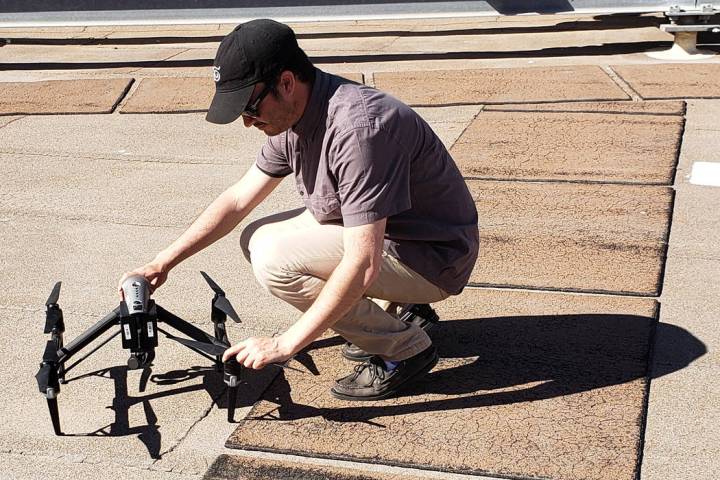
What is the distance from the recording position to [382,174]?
314 centimetres

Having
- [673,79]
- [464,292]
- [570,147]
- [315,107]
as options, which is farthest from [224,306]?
[673,79]

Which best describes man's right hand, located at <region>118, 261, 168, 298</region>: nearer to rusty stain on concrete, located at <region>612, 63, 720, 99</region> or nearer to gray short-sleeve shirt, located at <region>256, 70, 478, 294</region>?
gray short-sleeve shirt, located at <region>256, 70, 478, 294</region>

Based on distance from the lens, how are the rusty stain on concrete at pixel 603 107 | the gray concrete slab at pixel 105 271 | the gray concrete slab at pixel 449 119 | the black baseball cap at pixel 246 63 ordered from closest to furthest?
1. the black baseball cap at pixel 246 63
2. the gray concrete slab at pixel 105 271
3. the gray concrete slab at pixel 449 119
4. the rusty stain on concrete at pixel 603 107

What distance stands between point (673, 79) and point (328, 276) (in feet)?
18.9

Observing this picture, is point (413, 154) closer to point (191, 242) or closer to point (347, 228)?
point (347, 228)

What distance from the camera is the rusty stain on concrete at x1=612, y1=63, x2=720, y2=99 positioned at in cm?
793

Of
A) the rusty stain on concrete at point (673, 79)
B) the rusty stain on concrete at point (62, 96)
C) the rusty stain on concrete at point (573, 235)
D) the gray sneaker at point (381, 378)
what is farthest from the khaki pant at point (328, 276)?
the rusty stain on concrete at point (62, 96)

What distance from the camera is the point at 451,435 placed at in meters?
Answer: 3.42

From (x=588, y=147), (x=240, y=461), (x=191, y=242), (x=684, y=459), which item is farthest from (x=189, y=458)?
(x=588, y=147)

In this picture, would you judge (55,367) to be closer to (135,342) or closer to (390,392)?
(135,342)

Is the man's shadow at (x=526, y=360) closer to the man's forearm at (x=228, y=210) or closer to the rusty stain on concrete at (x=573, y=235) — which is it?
the rusty stain on concrete at (x=573, y=235)

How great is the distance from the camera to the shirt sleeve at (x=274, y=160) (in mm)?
3664

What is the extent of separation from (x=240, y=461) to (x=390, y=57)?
7.12m

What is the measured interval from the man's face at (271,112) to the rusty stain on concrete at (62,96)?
5225mm
